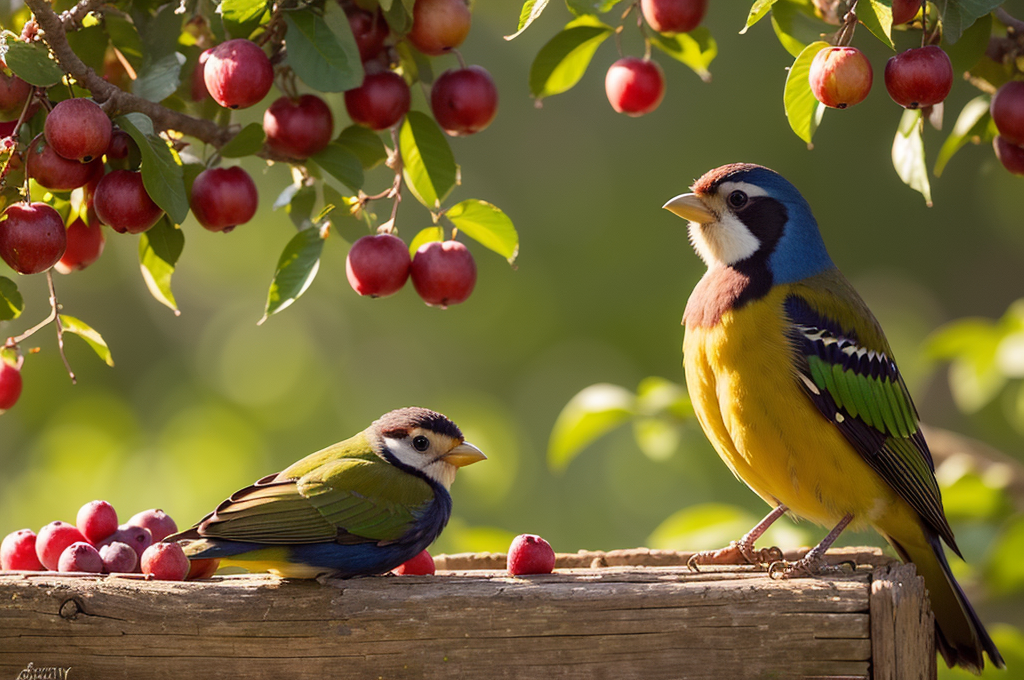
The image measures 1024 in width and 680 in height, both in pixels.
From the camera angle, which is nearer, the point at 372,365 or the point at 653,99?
the point at 653,99

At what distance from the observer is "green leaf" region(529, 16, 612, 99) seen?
2.70 meters

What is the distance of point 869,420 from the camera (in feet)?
8.73

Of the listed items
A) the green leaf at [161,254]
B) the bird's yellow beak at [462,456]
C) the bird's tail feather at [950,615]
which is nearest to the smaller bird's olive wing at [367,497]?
the bird's yellow beak at [462,456]

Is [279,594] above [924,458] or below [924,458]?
below

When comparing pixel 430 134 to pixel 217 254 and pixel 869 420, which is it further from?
pixel 217 254

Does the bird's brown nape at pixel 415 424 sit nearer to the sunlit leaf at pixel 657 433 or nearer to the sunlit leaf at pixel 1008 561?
the sunlit leaf at pixel 657 433

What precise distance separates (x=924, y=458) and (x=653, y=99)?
1189 mm

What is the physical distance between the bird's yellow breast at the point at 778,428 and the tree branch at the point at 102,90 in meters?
1.34

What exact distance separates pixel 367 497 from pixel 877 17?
1.52m

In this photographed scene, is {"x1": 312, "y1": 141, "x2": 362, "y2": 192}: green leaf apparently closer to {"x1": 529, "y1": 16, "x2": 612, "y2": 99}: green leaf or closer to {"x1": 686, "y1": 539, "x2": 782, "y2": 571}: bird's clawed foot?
{"x1": 529, "y1": 16, "x2": 612, "y2": 99}: green leaf

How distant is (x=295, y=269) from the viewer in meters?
2.35

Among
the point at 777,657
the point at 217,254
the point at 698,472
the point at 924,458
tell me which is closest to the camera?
the point at 777,657

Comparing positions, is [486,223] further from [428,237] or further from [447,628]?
[447,628]

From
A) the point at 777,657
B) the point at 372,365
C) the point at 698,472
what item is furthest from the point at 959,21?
the point at 372,365
